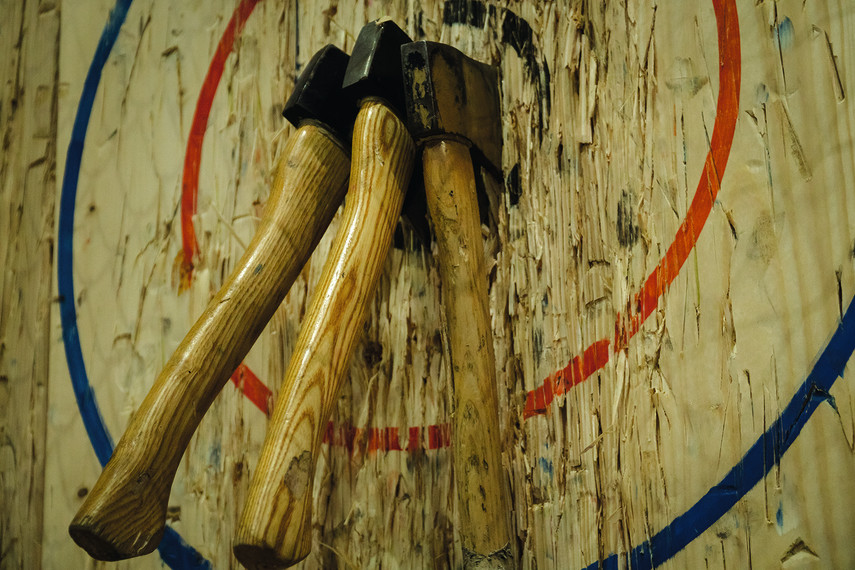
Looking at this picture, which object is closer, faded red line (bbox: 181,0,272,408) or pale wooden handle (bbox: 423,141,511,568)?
pale wooden handle (bbox: 423,141,511,568)

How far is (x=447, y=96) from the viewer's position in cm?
68

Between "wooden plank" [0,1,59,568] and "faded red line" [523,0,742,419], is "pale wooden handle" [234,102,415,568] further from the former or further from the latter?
"wooden plank" [0,1,59,568]

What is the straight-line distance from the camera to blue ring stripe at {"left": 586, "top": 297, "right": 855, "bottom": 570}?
2.07ft

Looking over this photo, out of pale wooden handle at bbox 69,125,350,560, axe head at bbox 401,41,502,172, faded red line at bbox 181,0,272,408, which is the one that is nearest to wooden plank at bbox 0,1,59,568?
faded red line at bbox 181,0,272,408

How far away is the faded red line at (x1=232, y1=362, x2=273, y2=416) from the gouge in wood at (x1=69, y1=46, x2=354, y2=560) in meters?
0.25

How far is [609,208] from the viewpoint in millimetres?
755

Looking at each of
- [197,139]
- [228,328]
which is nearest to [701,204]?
[228,328]

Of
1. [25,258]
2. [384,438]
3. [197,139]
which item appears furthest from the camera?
[25,258]

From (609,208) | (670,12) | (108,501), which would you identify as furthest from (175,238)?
(670,12)

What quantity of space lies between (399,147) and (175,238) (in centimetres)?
49

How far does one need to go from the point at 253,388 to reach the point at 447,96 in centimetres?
51

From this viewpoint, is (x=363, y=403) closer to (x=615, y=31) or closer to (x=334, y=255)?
(x=334, y=255)

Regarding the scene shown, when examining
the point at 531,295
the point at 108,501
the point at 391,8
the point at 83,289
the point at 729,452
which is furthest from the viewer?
the point at 83,289

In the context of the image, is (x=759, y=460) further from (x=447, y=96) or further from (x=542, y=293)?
(x=447, y=96)
